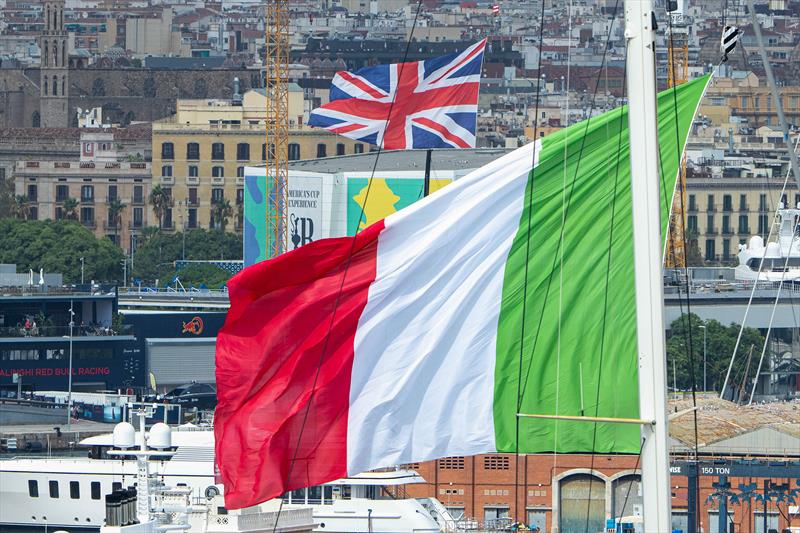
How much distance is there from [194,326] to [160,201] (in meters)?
44.0

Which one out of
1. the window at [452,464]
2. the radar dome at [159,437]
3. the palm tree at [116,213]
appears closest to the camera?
the radar dome at [159,437]

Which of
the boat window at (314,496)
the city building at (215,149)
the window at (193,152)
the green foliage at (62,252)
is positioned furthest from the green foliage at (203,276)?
the boat window at (314,496)

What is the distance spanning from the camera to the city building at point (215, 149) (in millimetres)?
106375

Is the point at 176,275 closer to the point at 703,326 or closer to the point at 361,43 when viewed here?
the point at 703,326

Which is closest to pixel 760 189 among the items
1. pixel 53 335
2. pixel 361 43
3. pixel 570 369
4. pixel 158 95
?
pixel 53 335

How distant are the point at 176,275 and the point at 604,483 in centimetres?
5335

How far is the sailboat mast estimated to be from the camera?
10148mm

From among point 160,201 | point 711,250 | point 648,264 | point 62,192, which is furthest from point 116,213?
point 648,264

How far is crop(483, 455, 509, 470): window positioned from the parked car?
48.7 ft

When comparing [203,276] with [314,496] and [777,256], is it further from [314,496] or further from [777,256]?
[314,496]

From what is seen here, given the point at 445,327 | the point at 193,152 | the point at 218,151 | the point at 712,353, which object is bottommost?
the point at 712,353

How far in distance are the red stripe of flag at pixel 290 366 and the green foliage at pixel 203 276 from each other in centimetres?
7466

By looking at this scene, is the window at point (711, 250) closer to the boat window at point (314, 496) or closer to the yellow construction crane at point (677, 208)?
the yellow construction crane at point (677, 208)

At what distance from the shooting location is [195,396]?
181ft
